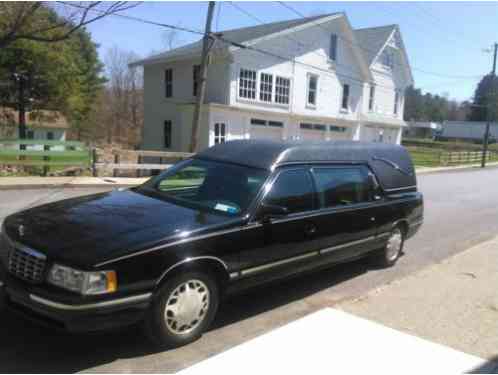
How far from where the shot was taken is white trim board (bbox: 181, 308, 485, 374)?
3277 mm

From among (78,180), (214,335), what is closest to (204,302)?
(214,335)

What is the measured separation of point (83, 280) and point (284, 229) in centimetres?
198

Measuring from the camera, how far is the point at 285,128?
25.2m

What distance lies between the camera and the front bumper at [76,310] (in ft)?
9.90

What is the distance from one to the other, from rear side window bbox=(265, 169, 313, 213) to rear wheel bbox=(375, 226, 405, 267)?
201 centimetres

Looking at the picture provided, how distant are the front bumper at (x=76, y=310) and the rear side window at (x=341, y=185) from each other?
92.5 inches

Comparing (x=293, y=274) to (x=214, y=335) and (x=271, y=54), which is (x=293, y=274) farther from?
(x=271, y=54)

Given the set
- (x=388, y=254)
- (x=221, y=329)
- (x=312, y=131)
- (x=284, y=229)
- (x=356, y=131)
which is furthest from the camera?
(x=356, y=131)

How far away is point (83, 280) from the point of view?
3010 mm

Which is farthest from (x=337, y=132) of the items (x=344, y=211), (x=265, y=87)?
(x=344, y=211)

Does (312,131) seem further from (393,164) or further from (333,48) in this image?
(393,164)

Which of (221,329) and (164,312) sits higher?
(164,312)

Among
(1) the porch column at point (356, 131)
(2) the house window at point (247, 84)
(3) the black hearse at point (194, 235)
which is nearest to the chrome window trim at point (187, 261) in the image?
(3) the black hearse at point (194, 235)

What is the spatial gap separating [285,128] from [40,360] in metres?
22.7
